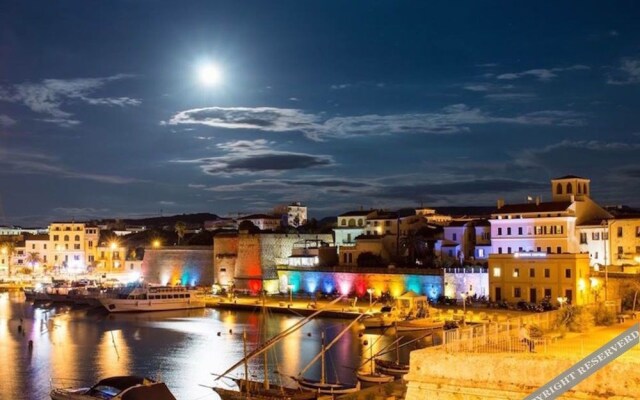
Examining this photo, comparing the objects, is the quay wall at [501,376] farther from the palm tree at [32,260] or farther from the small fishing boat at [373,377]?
the palm tree at [32,260]

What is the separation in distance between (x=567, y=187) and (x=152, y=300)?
3409cm

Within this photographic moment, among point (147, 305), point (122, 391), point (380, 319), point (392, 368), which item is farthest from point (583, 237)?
point (122, 391)

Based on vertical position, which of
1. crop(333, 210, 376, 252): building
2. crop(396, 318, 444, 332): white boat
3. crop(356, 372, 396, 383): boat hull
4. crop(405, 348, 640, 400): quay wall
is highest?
crop(333, 210, 376, 252): building

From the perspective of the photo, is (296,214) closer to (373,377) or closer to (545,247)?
(545,247)

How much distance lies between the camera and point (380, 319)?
43.1 m

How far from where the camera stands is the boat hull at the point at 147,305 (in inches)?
2355

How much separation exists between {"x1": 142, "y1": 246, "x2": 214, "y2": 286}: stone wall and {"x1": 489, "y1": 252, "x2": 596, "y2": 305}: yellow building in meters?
32.9

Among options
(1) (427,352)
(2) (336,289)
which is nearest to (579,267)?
(2) (336,289)

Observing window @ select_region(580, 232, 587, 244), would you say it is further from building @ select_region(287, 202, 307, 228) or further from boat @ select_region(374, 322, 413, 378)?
building @ select_region(287, 202, 307, 228)

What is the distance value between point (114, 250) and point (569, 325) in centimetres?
8177

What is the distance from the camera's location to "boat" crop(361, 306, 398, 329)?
4284 cm

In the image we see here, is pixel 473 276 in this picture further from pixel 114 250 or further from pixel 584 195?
pixel 114 250

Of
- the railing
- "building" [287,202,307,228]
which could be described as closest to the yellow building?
the railing

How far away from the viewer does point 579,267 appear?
4191cm
